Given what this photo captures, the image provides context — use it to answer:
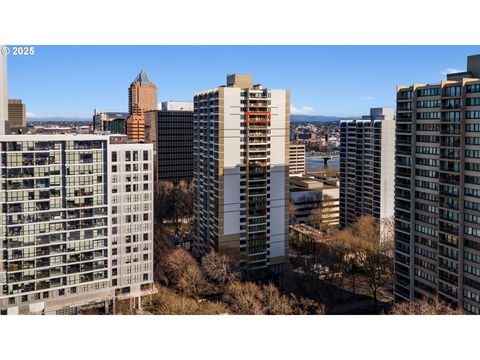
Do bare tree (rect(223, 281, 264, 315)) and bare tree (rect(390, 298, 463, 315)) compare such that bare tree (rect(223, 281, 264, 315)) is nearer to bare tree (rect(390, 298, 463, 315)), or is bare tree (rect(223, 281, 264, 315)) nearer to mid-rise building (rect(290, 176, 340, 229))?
bare tree (rect(390, 298, 463, 315))

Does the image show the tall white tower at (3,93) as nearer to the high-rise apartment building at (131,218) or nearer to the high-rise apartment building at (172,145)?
the high-rise apartment building at (131,218)

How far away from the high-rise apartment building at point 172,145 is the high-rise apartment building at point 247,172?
972 cm

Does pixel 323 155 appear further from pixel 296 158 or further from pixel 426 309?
pixel 426 309

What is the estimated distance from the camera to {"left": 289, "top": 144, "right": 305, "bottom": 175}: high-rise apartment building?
965 inches

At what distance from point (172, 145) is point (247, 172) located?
10.8 m

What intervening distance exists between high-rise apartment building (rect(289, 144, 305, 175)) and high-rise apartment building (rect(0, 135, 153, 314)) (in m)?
16.0

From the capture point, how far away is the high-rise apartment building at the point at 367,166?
13.0m

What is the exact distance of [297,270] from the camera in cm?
1085

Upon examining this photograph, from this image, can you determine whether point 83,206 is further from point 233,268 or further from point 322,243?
point 322,243

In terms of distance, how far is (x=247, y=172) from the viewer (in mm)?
10484

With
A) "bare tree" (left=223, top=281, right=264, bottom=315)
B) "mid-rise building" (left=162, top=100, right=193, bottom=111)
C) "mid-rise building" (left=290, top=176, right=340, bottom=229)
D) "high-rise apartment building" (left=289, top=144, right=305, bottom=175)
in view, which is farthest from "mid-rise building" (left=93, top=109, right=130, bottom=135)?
"bare tree" (left=223, top=281, right=264, bottom=315)

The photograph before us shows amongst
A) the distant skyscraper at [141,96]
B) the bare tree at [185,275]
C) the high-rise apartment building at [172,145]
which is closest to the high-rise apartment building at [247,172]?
the bare tree at [185,275]

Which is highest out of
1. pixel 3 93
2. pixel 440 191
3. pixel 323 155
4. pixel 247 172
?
pixel 3 93

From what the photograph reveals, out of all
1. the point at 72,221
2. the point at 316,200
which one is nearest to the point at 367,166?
the point at 316,200
